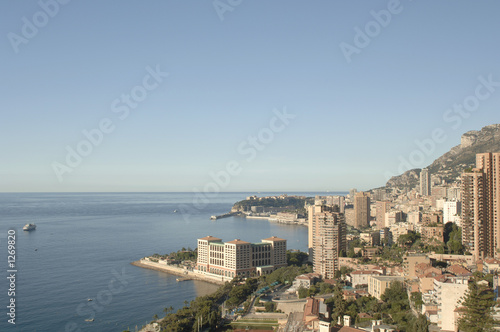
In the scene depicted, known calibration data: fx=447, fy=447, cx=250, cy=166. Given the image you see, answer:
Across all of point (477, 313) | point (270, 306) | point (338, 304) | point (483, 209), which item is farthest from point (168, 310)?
point (483, 209)

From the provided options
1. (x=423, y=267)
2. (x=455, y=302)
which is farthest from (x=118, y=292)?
(x=455, y=302)

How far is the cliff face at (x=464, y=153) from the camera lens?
30.4 meters

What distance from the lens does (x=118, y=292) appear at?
1180cm

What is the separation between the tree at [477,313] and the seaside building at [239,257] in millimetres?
8773

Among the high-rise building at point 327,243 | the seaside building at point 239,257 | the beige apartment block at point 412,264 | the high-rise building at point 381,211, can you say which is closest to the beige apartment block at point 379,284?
the beige apartment block at point 412,264

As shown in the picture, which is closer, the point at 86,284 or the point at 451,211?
the point at 86,284

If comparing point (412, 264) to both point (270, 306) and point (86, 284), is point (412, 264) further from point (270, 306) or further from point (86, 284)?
point (86, 284)

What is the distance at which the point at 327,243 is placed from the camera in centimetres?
1306

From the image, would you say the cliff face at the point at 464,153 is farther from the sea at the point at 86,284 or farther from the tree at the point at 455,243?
the tree at the point at 455,243

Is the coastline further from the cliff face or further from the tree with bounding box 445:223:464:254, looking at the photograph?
the cliff face

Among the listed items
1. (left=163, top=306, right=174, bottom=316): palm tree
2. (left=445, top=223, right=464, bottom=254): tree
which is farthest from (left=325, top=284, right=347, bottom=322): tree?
(left=445, top=223, right=464, bottom=254): tree

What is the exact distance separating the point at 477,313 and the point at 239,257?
9.23 meters

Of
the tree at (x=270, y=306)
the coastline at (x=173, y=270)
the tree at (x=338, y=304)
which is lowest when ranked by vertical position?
the coastline at (x=173, y=270)

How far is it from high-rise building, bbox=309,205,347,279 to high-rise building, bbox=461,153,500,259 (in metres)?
3.45
